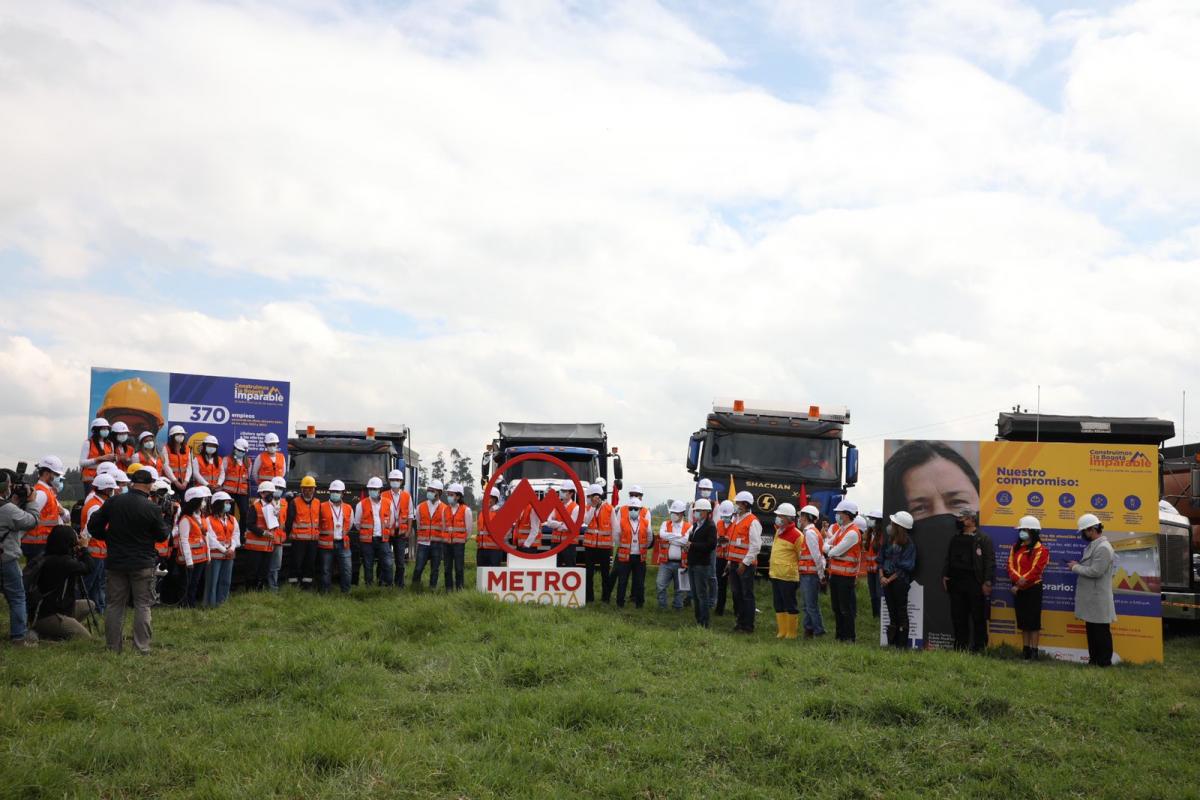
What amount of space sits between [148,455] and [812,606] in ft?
33.5

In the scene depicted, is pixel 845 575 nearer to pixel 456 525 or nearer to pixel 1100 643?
pixel 1100 643

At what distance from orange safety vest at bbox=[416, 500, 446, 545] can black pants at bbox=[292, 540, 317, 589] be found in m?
1.82

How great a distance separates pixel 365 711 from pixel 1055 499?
9.48m

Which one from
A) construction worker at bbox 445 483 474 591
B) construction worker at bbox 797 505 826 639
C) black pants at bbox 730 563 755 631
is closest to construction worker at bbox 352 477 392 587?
construction worker at bbox 445 483 474 591

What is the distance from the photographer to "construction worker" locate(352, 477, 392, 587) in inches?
690

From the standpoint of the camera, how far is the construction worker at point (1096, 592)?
12852 millimetres

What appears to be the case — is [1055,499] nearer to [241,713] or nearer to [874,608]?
[874,608]

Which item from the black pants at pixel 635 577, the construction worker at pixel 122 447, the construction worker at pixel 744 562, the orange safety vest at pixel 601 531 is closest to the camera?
the construction worker at pixel 744 562

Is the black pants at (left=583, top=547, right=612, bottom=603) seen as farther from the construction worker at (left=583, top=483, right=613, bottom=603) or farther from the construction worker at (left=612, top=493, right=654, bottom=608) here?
the construction worker at (left=612, top=493, right=654, bottom=608)

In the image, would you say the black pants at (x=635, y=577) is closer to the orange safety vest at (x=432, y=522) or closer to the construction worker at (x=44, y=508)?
the orange safety vest at (x=432, y=522)

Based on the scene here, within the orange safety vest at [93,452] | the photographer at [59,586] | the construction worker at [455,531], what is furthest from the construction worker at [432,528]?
the photographer at [59,586]

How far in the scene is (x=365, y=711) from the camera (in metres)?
8.58

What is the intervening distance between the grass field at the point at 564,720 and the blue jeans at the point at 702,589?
2.30 metres

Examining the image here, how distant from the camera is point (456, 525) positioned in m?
17.5
